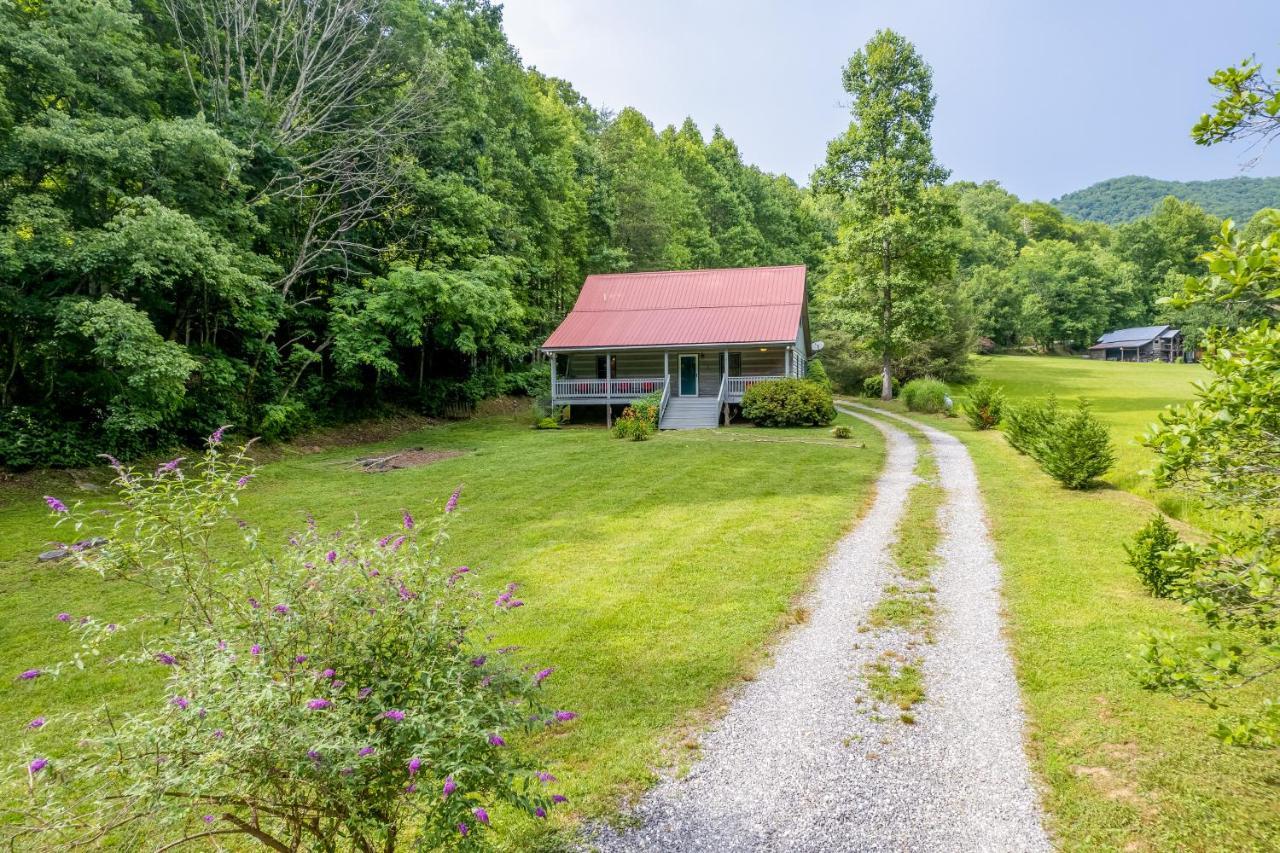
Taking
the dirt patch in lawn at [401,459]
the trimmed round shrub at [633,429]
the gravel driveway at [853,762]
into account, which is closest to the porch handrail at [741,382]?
the trimmed round shrub at [633,429]

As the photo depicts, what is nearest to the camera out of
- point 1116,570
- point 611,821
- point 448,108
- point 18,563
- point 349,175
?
point 611,821

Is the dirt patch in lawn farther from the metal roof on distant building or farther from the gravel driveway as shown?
the metal roof on distant building

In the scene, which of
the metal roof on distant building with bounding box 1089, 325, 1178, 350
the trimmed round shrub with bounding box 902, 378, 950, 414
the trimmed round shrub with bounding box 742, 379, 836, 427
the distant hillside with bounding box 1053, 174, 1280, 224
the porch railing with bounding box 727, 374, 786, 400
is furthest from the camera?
the distant hillside with bounding box 1053, 174, 1280, 224

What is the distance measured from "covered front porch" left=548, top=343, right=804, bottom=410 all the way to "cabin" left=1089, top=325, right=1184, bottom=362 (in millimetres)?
55571

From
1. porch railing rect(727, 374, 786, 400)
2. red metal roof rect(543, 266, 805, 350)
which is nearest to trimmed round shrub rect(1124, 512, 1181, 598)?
porch railing rect(727, 374, 786, 400)

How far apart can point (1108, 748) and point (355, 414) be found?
2181 centimetres

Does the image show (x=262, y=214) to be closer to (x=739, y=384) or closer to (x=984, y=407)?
(x=739, y=384)

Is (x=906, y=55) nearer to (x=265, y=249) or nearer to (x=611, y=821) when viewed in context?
(x=265, y=249)

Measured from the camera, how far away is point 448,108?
2080 centimetres

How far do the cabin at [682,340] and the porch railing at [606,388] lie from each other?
0.04m

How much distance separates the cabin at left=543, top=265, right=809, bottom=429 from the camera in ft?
76.3

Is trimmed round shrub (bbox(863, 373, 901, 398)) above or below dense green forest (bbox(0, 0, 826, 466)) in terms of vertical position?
below

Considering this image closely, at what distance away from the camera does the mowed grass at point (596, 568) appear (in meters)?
4.81

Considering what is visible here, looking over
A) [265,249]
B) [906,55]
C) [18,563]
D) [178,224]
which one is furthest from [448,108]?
[906,55]
